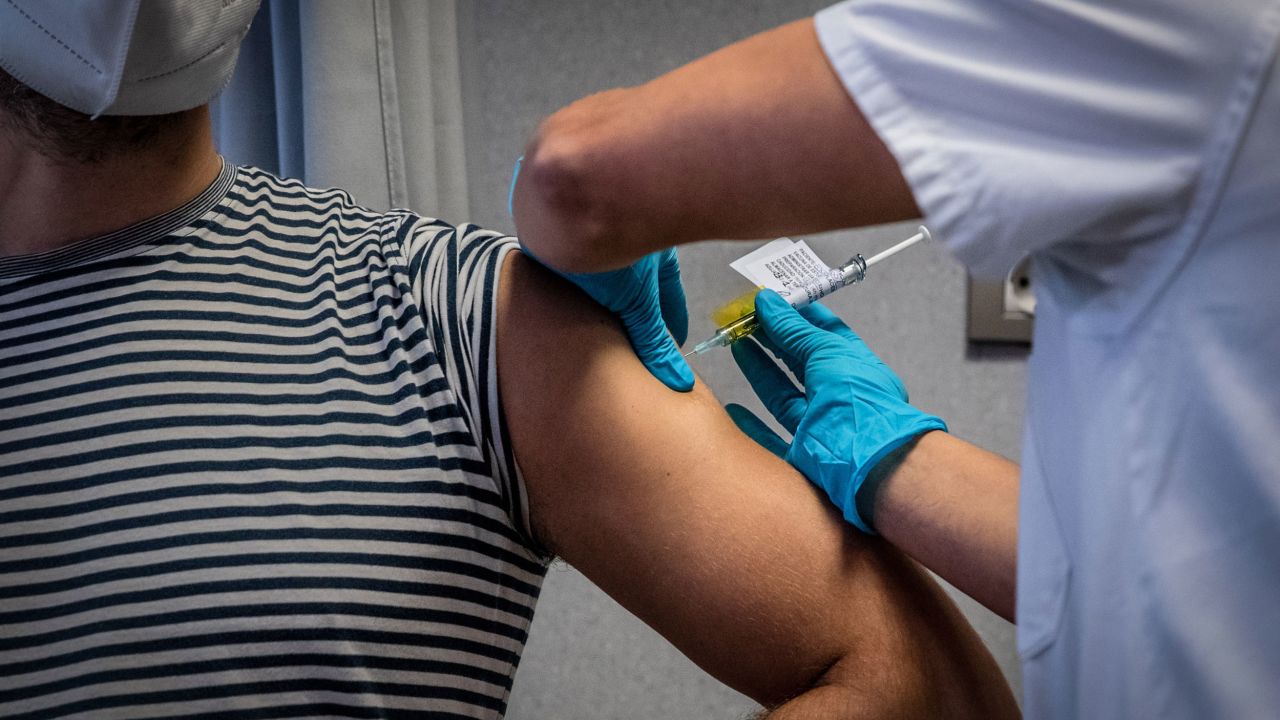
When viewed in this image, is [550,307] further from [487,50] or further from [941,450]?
[487,50]

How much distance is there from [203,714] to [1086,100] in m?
0.71

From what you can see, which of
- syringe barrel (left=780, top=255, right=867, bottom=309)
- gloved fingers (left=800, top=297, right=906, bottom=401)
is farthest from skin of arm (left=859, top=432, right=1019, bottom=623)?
syringe barrel (left=780, top=255, right=867, bottom=309)

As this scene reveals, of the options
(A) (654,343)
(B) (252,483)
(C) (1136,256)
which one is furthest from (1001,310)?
(B) (252,483)

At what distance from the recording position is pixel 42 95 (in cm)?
78

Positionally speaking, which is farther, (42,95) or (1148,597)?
(42,95)

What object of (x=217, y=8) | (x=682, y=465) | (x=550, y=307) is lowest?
(x=682, y=465)

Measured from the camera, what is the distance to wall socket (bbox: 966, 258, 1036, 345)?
1508 mm

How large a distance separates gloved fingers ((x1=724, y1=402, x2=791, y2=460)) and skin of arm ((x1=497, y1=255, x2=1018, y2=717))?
17 centimetres

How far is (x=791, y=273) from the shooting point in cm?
110

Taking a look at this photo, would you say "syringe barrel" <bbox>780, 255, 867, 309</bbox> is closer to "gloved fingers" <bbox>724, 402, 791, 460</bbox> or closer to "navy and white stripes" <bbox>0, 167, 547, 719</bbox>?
"gloved fingers" <bbox>724, 402, 791, 460</bbox>

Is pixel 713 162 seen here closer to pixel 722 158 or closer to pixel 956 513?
pixel 722 158

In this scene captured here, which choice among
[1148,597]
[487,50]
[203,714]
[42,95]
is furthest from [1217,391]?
[487,50]

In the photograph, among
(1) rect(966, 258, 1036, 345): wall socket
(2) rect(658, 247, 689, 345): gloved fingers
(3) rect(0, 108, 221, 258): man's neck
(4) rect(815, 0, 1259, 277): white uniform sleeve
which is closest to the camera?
(4) rect(815, 0, 1259, 277): white uniform sleeve

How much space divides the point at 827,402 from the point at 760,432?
121 millimetres
